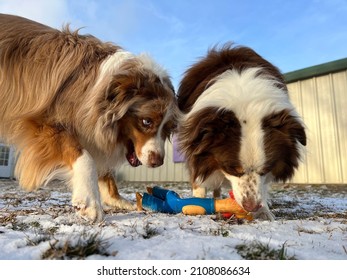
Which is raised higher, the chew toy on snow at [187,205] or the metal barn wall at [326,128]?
the metal barn wall at [326,128]

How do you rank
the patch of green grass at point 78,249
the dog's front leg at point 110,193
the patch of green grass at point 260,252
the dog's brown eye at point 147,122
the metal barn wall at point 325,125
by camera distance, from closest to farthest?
the patch of green grass at point 78,249
the patch of green grass at point 260,252
the dog's brown eye at point 147,122
the dog's front leg at point 110,193
the metal barn wall at point 325,125

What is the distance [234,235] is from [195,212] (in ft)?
4.08

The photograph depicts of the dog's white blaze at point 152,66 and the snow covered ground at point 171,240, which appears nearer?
the snow covered ground at point 171,240

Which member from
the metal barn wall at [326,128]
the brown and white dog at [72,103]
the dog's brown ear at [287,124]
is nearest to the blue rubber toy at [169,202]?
the brown and white dog at [72,103]

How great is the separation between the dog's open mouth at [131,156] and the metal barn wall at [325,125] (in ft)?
23.7

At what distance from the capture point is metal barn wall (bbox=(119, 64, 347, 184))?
38.2 ft

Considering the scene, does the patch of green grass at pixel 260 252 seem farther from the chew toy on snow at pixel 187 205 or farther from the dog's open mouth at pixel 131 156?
the dog's open mouth at pixel 131 156

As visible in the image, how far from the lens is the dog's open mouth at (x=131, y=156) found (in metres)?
4.11

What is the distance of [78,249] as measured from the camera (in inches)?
75.7
